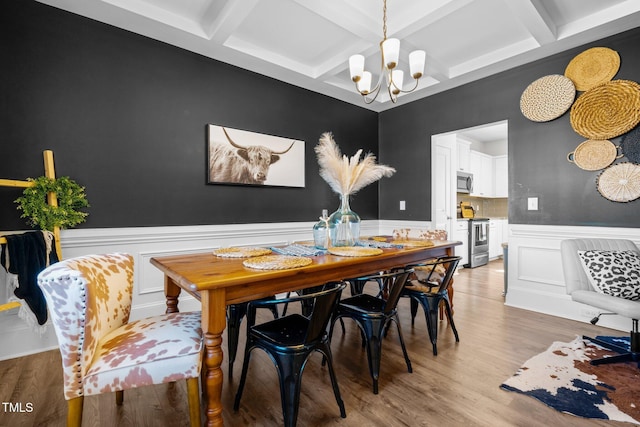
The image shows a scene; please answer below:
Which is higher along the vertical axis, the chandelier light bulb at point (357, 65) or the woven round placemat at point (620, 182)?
the chandelier light bulb at point (357, 65)

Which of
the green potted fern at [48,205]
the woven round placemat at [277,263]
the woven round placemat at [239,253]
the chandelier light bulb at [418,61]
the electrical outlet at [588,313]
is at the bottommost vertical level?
the electrical outlet at [588,313]

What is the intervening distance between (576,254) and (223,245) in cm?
316

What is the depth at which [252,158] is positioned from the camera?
339cm

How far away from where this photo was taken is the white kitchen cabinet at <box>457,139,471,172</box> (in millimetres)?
5363

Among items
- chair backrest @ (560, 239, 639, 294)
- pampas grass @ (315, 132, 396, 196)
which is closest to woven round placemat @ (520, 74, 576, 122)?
chair backrest @ (560, 239, 639, 294)

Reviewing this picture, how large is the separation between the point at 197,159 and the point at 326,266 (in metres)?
2.08

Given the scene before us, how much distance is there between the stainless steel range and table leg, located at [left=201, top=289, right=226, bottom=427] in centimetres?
500

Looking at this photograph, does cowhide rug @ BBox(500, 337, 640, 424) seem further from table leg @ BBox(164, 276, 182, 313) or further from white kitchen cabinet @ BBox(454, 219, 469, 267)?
white kitchen cabinet @ BBox(454, 219, 469, 267)

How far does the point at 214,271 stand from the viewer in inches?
58.2

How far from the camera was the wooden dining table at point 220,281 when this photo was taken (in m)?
1.29

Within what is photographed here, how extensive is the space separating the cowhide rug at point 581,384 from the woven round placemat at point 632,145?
5.49 ft

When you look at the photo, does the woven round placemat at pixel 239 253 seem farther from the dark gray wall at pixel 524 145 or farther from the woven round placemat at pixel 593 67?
the woven round placemat at pixel 593 67

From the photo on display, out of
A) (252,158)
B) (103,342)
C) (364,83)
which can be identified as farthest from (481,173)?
(103,342)

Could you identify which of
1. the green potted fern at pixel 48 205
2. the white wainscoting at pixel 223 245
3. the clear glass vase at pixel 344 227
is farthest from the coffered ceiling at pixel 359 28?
the white wainscoting at pixel 223 245
